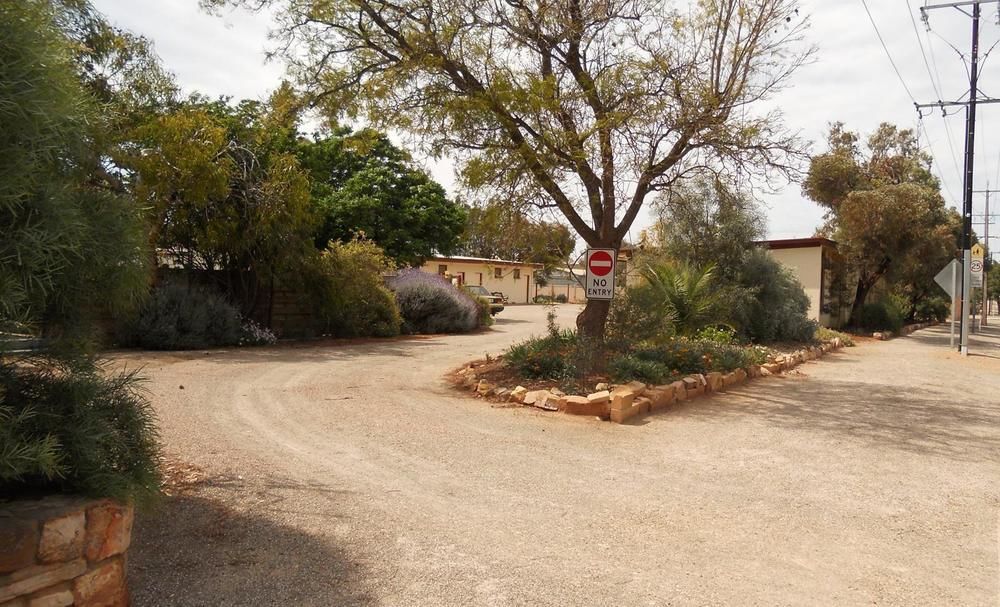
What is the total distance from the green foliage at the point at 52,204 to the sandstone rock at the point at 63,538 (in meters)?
0.88

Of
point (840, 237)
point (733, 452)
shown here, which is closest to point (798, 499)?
point (733, 452)

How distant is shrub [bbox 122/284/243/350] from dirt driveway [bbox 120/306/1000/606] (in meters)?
4.92

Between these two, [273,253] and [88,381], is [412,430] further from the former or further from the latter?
[273,253]

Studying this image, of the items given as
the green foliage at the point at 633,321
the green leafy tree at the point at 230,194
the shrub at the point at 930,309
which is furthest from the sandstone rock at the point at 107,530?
the shrub at the point at 930,309

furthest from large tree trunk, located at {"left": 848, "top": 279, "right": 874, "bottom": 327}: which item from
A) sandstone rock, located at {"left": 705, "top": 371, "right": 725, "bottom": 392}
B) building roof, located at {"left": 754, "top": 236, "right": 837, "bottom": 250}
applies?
sandstone rock, located at {"left": 705, "top": 371, "right": 725, "bottom": 392}

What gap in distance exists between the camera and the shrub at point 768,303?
1689cm

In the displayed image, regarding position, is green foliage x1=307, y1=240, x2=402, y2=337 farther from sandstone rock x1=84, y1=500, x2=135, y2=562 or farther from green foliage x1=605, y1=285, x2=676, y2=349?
sandstone rock x1=84, y1=500, x2=135, y2=562

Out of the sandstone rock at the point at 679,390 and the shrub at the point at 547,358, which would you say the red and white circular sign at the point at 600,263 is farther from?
the sandstone rock at the point at 679,390

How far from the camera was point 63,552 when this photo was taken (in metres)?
3.04

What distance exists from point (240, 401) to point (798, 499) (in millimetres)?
6563

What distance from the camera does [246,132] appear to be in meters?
16.4

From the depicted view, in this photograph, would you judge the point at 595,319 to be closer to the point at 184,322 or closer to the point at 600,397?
A: the point at 600,397

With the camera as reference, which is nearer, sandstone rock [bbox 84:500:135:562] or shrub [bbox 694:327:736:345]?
sandstone rock [bbox 84:500:135:562]

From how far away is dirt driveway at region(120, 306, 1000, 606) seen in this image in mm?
3908
